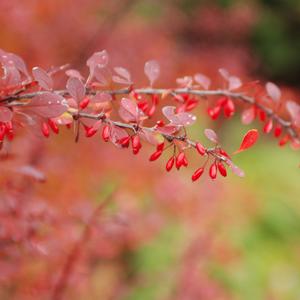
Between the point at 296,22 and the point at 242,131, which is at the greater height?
the point at 296,22

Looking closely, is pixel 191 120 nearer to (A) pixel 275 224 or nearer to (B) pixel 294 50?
(A) pixel 275 224

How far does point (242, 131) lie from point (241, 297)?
322 centimetres

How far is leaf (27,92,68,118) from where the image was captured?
773 millimetres

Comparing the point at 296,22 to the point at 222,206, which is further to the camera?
the point at 296,22

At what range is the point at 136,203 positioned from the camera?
337 cm

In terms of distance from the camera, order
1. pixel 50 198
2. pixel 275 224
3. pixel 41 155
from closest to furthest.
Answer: pixel 41 155, pixel 50 198, pixel 275 224

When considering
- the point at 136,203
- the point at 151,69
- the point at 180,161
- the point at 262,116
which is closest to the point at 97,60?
the point at 151,69

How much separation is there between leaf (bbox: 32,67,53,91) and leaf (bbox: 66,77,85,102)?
0.04 metres

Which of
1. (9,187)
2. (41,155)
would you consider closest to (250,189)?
(41,155)

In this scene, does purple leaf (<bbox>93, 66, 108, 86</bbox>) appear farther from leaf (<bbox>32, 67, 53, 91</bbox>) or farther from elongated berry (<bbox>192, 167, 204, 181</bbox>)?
elongated berry (<bbox>192, 167, 204, 181</bbox>)

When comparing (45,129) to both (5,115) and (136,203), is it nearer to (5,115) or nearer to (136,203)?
(5,115)

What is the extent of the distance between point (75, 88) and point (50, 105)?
47 millimetres

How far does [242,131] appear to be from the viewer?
6445 mm

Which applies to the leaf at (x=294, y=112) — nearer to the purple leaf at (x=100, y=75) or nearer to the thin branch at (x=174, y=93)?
the thin branch at (x=174, y=93)
